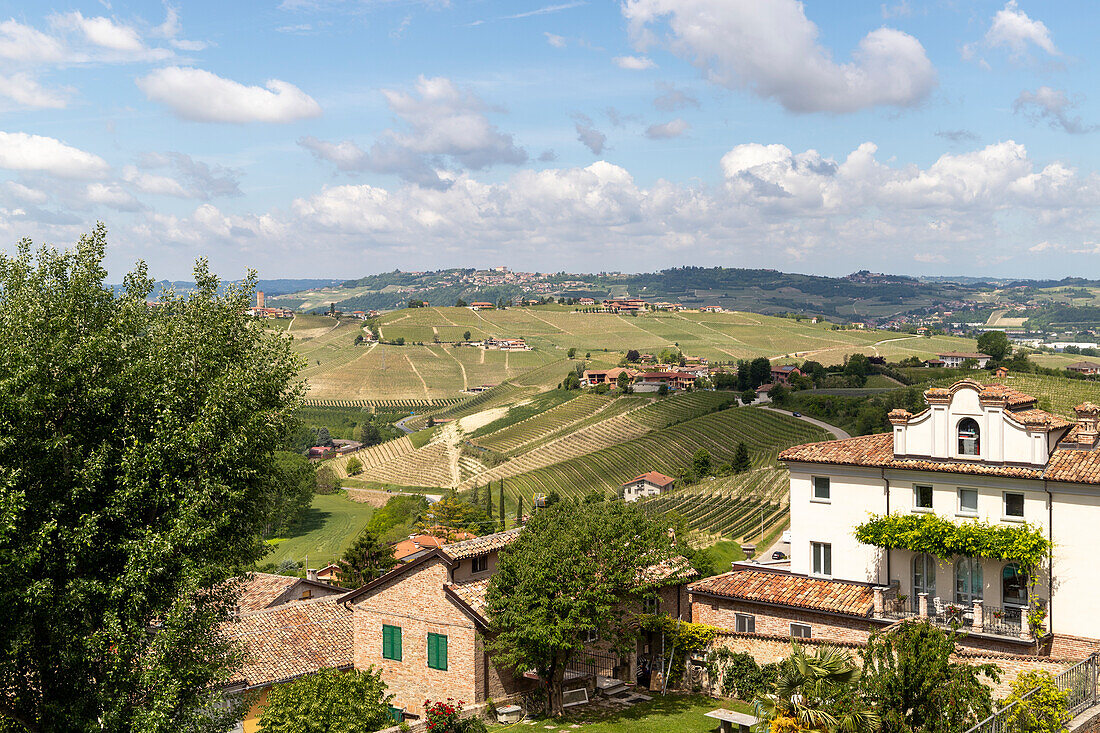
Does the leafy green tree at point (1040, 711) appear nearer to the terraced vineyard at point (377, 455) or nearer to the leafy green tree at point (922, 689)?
the leafy green tree at point (922, 689)

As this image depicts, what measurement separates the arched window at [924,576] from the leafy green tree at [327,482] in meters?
107

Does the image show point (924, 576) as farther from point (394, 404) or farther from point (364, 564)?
point (394, 404)

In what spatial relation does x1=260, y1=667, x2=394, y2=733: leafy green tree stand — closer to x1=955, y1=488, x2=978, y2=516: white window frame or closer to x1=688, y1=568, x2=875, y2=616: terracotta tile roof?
x1=688, y1=568, x2=875, y2=616: terracotta tile roof

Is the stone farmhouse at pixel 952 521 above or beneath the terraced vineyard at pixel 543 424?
above

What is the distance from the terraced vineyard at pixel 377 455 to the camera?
143750 millimetres

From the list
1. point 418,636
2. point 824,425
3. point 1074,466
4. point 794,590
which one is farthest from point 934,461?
point 824,425

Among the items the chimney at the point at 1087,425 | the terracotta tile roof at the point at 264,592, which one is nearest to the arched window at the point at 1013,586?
the chimney at the point at 1087,425

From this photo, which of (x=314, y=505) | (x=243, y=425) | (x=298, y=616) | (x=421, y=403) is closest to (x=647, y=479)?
(x=314, y=505)

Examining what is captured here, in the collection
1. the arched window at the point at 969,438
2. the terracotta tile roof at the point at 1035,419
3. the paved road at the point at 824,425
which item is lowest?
the paved road at the point at 824,425

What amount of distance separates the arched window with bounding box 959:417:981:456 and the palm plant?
12590 mm

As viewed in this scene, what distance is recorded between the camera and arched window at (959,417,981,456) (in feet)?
90.5

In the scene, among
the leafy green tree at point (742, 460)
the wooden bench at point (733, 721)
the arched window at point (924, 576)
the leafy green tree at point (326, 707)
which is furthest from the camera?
the leafy green tree at point (742, 460)

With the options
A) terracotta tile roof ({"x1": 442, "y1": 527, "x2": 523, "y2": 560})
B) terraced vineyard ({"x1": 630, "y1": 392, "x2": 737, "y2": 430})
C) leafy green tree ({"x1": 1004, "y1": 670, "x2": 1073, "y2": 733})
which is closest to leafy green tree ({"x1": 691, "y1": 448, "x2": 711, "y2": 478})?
terraced vineyard ({"x1": 630, "y1": 392, "x2": 737, "y2": 430})

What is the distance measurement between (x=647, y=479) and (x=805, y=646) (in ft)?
239
